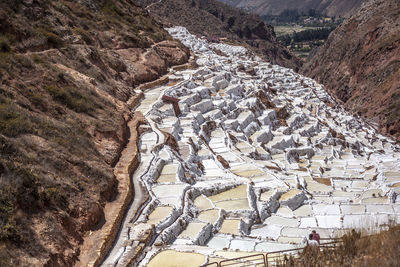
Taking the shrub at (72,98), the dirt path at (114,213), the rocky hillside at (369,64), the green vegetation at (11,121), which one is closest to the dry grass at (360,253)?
the dirt path at (114,213)

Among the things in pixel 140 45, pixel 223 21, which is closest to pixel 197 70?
pixel 140 45

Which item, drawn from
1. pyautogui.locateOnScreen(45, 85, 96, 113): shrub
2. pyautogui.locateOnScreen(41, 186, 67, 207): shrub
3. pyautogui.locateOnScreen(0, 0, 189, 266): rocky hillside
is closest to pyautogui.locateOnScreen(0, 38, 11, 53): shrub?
pyautogui.locateOnScreen(0, 0, 189, 266): rocky hillside

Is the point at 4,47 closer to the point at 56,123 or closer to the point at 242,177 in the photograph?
the point at 56,123

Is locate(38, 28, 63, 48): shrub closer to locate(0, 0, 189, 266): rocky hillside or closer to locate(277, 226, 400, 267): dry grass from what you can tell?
locate(0, 0, 189, 266): rocky hillside

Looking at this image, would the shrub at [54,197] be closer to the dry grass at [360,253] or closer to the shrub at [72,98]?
the dry grass at [360,253]

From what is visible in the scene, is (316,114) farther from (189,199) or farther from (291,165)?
(189,199)
